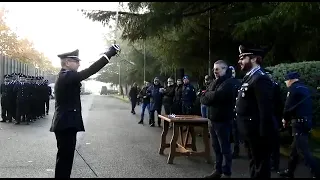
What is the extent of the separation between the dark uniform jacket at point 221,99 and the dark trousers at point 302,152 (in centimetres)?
117

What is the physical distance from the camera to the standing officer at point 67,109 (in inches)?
212

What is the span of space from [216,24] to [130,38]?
17.9 ft

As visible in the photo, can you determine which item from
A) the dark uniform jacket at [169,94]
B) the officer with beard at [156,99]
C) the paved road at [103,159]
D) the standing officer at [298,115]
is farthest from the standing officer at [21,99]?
the standing officer at [298,115]

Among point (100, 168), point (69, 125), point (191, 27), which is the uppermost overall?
point (191, 27)

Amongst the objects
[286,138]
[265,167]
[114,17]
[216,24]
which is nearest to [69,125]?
[265,167]

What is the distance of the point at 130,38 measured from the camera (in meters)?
8.84

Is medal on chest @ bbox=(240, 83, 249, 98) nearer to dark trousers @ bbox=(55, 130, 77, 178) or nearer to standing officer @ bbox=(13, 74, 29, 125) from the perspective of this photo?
dark trousers @ bbox=(55, 130, 77, 178)

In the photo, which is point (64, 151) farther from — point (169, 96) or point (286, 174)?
point (169, 96)

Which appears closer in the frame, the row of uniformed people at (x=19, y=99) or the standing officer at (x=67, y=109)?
the standing officer at (x=67, y=109)

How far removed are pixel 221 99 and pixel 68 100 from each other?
96.8 inches

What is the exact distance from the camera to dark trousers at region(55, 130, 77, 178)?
5.43 meters

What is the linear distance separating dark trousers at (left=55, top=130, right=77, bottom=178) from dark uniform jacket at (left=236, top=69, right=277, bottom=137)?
224 cm

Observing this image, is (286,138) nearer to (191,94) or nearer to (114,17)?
(191,94)

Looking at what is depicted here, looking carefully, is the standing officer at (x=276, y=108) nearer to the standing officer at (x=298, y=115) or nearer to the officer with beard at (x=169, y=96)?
the standing officer at (x=298, y=115)
